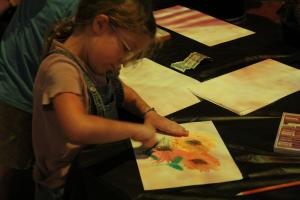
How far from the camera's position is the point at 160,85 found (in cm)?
148

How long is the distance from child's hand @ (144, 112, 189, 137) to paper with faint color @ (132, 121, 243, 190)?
0.05ft

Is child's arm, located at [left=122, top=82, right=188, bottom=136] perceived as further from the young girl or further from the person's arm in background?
the person's arm in background

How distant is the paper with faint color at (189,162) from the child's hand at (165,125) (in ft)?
0.05

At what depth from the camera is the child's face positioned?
1093mm

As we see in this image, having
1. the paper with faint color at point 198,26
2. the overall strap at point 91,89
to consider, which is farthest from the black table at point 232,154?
the paper with faint color at point 198,26

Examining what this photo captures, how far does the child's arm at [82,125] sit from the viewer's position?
1.00 meters

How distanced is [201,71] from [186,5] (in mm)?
697

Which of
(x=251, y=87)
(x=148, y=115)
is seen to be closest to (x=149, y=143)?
(x=148, y=115)

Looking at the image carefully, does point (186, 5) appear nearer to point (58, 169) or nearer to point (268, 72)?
point (268, 72)

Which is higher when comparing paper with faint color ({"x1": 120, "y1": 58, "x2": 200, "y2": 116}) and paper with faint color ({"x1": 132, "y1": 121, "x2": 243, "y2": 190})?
paper with faint color ({"x1": 132, "y1": 121, "x2": 243, "y2": 190})

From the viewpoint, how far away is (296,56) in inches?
67.6

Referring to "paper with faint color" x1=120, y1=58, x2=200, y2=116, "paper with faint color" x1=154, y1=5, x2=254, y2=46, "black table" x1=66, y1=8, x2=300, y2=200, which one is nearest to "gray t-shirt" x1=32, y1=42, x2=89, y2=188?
"black table" x1=66, y1=8, x2=300, y2=200

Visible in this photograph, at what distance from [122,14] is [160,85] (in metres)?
0.44

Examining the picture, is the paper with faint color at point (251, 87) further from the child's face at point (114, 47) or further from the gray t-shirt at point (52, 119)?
the gray t-shirt at point (52, 119)
